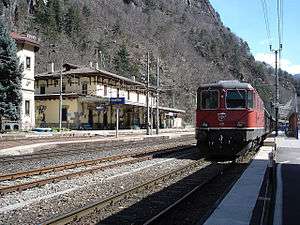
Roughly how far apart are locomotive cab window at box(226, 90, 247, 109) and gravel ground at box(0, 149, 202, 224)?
5.01m

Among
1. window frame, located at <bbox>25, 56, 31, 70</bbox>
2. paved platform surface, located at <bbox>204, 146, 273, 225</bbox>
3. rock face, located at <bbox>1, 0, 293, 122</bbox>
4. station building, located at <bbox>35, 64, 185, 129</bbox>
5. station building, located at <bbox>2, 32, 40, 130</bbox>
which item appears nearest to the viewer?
paved platform surface, located at <bbox>204, 146, 273, 225</bbox>

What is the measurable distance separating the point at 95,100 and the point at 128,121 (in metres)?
11.6

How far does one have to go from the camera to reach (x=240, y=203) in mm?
10312

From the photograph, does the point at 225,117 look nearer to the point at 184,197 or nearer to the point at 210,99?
the point at 210,99

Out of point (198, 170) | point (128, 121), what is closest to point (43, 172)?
point (198, 170)

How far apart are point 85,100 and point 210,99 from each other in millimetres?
44024

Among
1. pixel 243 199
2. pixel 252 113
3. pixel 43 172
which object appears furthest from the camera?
pixel 252 113

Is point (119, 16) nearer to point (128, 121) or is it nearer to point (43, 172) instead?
point (128, 121)

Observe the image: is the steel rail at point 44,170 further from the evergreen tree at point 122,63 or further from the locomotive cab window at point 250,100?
the evergreen tree at point 122,63

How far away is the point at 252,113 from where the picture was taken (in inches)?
845

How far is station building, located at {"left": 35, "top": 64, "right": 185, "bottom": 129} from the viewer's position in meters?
64.1

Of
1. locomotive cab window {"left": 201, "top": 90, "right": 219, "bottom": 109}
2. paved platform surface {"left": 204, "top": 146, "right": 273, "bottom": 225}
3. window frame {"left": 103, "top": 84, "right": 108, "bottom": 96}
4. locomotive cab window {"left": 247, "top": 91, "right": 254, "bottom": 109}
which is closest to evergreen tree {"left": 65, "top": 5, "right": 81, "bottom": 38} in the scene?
window frame {"left": 103, "top": 84, "right": 108, "bottom": 96}

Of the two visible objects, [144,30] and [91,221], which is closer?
[91,221]

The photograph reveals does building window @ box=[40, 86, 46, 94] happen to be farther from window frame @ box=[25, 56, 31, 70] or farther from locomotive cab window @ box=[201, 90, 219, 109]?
locomotive cab window @ box=[201, 90, 219, 109]
